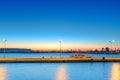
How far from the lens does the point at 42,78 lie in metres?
39.5

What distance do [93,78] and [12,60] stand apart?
112 feet

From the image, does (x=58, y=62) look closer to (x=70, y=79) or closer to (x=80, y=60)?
(x=80, y=60)

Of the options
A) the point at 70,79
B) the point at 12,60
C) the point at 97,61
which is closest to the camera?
the point at 70,79

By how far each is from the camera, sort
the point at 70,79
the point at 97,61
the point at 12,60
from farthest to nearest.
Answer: the point at 97,61 → the point at 12,60 → the point at 70,79

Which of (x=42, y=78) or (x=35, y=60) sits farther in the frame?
(x=35, y=60)

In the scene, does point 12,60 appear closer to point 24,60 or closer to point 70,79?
point 24,60

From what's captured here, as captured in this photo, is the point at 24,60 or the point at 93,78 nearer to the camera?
the point at 93,78

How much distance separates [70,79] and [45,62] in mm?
34496

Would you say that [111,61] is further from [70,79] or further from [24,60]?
[70,79]

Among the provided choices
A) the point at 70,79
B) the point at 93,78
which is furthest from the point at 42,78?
the point at 93,78

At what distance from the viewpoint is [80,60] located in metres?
74.4

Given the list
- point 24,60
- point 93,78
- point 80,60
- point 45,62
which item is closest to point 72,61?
point 80,60

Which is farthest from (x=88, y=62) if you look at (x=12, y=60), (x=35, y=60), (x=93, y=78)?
(x=93, y=78)

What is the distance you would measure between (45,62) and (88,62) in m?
10.3
